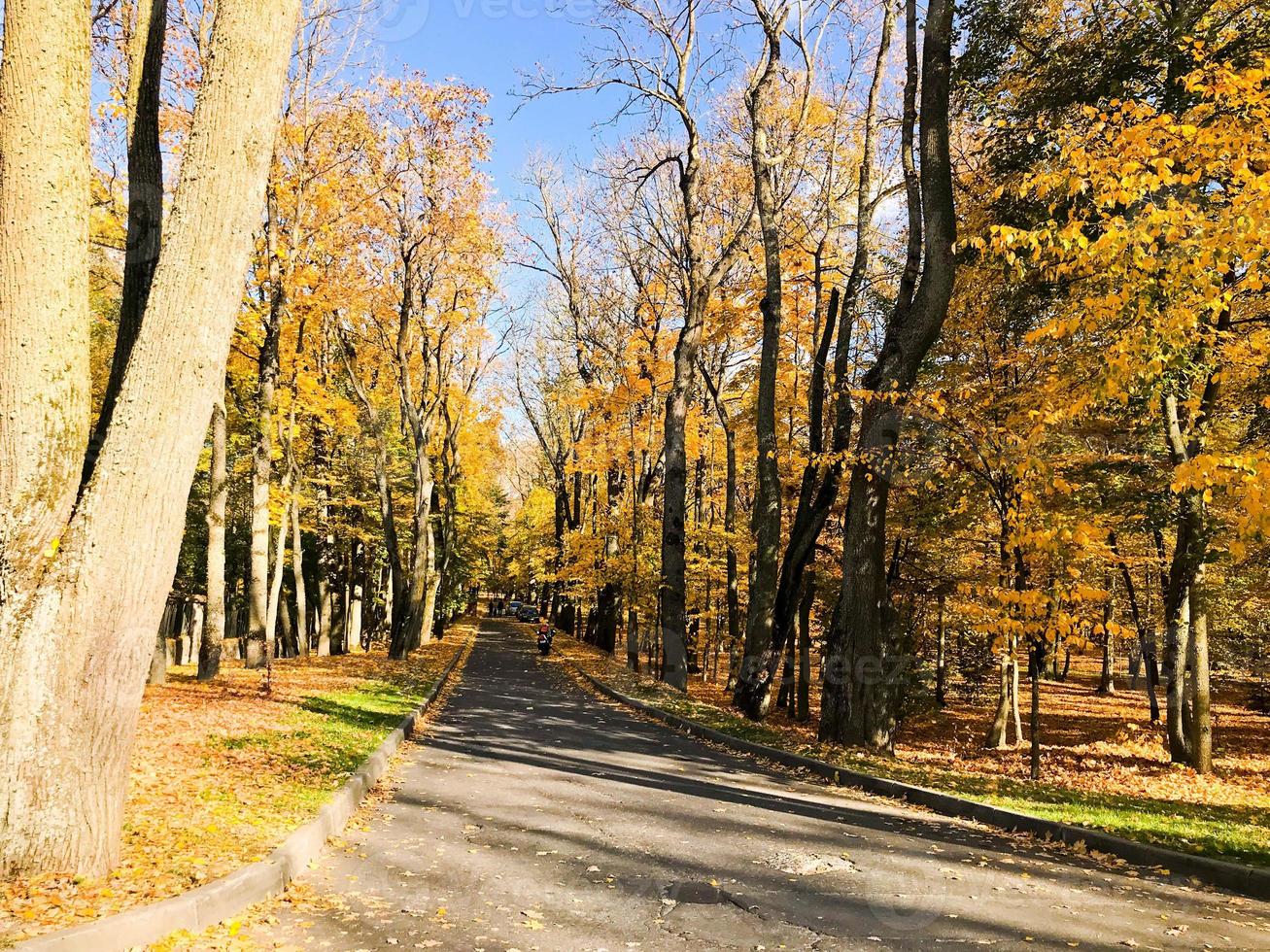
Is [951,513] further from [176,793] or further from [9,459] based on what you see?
[9,459]

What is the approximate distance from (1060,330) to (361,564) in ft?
120

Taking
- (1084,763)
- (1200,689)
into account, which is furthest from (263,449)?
(1200,689)

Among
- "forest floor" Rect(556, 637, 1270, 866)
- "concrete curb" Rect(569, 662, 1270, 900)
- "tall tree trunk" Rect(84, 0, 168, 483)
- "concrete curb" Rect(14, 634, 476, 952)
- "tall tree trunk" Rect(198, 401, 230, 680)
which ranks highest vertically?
"tall tree trunk" Rect(84, 0, 168, 483)

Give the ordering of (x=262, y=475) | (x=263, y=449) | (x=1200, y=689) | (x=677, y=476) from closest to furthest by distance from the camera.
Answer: (x=1200, y=689) < (x=262, y=475) < (x=263, y=449) < (x=677, y=476)

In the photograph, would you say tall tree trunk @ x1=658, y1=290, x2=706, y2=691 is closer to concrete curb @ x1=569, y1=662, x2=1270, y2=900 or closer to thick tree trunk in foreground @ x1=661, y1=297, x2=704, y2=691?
thick tree trunk in foreground @ x1=661, y1=297, x2=704, y2=691

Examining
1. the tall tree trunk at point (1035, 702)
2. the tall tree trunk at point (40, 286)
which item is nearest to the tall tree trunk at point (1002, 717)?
the tall tree trunk at point (1035, 702)

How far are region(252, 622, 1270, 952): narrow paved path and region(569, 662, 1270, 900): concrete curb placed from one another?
0.37m

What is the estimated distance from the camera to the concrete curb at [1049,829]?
6223 mm

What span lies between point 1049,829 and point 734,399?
20.6 meters

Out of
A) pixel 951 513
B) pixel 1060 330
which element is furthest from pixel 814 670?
pixel 1060 330

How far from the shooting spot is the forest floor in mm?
8281

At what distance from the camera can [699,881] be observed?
5672 millimetres

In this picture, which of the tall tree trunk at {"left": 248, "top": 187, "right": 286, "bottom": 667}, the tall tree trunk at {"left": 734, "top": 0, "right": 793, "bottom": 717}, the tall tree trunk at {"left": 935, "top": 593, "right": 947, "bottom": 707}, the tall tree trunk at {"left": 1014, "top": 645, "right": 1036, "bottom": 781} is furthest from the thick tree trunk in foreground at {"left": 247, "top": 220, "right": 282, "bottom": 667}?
the tall tree trunk at {"left": 935, "top": 593, "right": 947, "bottom": 707}

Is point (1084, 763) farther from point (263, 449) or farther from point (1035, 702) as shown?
point (263, 449)
